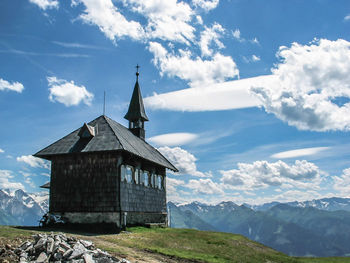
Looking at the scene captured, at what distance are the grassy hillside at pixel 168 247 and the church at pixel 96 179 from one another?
243 centimetres

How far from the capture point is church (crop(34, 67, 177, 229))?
28.5 m

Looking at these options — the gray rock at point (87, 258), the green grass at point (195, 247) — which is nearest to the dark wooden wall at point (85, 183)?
the green grass at point (195, 247)

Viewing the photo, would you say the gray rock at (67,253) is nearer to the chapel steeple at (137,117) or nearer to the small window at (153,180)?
the small window at (153,180)

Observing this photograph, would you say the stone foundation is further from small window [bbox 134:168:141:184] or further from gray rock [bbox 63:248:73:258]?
gray rock [bbox 63:248:73:258]

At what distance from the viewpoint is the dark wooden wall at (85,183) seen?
2856cm

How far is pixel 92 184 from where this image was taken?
2911 cm

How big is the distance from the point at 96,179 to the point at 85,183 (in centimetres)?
107

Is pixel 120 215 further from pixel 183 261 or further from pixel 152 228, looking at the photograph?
pixel 183 261

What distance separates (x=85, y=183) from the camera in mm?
29359

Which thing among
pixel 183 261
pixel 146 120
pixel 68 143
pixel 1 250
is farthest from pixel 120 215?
pixel 146 120

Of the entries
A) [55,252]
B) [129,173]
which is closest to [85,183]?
[129,173]

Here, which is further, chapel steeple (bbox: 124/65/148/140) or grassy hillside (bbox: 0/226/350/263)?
chapel steeple (bbox: 124/65/148/140)

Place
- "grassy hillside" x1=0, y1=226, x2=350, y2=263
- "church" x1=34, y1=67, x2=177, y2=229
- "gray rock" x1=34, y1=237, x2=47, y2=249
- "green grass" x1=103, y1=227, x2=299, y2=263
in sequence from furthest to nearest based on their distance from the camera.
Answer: "church" x1=34, y1=67, x2=177, y2=229 → "green grass" x1=103, y1=227, x2=299, y2=263 → "grassy hillside" x1=0, y1=226, x2=350, y2=263 → "gray rock" x1=34, y1=237, x2=47, y2=249

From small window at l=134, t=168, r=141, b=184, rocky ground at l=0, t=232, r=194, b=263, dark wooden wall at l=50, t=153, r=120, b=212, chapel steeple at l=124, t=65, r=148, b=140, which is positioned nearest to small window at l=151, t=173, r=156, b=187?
small window at l=134, t=168, r=141, b=184
